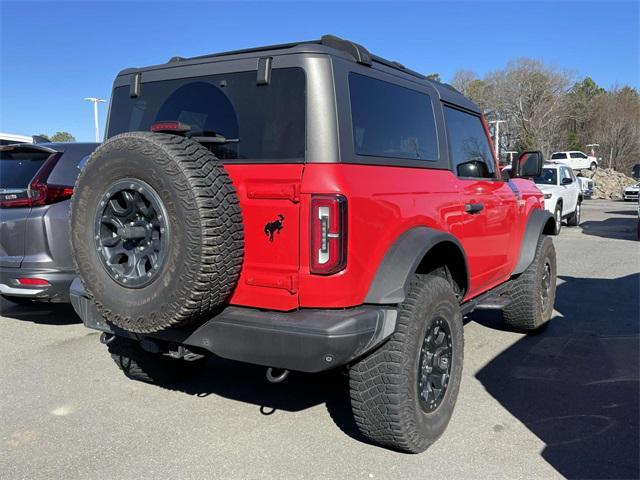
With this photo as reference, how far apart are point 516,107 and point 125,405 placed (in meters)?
49.7

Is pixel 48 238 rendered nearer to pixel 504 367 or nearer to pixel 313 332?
pixel 313 332

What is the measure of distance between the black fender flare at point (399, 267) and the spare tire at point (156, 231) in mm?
688

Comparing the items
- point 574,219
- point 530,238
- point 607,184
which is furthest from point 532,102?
point 530,238

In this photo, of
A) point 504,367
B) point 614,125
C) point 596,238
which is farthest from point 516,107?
point 504,367

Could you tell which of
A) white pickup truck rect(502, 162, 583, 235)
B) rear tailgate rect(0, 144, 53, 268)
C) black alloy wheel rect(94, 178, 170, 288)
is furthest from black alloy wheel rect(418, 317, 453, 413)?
white pickup truck rect(502, 162, 583, 235)

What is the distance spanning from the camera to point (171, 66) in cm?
331

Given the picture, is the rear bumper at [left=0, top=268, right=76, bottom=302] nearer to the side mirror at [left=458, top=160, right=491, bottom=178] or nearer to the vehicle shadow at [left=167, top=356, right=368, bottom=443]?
the vehicle shadow at [left=167, top=356, right=368, bottom=443]

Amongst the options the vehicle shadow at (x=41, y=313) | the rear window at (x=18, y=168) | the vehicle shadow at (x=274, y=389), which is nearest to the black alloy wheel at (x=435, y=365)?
the vehicle shadow at (x=274, y=389)

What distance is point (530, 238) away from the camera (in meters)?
4.98

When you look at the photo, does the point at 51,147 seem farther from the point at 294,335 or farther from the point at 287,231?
the point at 294,335

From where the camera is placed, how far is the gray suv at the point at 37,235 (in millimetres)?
4906

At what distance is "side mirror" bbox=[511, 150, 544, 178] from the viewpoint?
4637mm

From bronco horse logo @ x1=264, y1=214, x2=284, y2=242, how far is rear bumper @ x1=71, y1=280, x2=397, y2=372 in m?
0.38

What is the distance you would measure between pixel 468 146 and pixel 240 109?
78.8 inches
